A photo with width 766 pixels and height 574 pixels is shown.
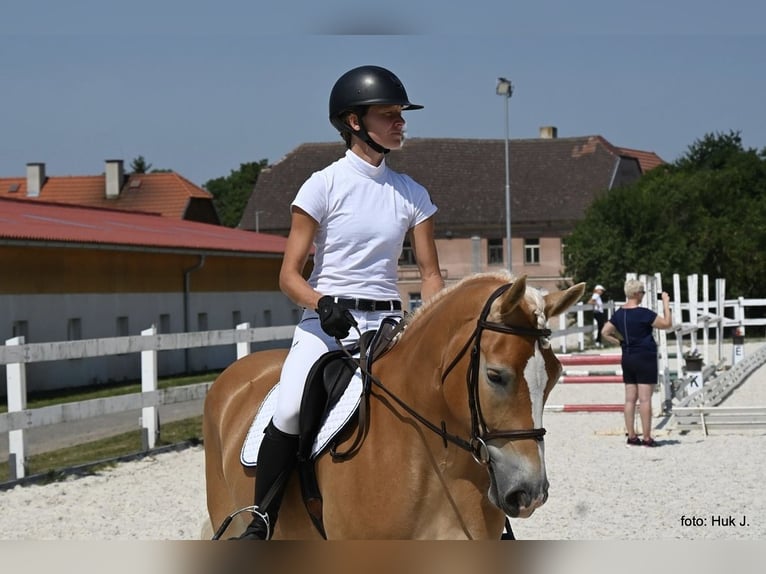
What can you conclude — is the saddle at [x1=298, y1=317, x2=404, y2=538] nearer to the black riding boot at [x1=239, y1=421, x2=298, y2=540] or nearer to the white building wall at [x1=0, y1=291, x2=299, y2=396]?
the black riding boot at [x1=239, y1=421, x2=298, y2=540]

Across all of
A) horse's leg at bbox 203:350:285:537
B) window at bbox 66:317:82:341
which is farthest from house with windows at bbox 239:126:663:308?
horse's leg at bbox 203:350:285:537

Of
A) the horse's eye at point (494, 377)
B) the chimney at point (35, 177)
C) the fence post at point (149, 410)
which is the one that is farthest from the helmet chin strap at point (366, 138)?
the chimney at point (35, 177)

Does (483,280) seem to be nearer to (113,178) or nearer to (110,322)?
(110,322)

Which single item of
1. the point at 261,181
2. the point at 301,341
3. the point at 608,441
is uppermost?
the point at 261,181

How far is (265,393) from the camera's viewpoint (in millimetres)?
4855

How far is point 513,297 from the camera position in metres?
3.16

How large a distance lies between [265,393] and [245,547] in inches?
128

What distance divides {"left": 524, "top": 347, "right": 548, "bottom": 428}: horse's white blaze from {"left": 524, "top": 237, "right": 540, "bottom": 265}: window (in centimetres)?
4122

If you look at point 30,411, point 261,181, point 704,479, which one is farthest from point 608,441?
point 261,181

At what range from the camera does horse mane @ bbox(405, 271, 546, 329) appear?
10.5ft

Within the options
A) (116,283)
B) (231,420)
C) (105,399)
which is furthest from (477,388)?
(116,283)

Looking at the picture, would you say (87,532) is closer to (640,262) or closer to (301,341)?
(301,341)

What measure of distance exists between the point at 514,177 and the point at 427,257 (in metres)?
42.4

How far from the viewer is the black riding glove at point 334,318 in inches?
142
